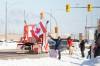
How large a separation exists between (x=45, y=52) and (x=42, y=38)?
127cm

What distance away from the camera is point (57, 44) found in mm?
24031

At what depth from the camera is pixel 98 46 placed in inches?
691

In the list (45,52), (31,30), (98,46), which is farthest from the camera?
(31,30)

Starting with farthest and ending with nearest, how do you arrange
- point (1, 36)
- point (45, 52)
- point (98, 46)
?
1. point (1, 36)
2. point (45, 52)
3. point (98, 46)

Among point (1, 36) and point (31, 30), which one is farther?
point (1, 36)

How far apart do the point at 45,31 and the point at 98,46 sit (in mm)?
15363

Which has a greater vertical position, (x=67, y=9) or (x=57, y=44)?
(x=67, y=9)

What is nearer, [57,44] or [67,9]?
[57,44]

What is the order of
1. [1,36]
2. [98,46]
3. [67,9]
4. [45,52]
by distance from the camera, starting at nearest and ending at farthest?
[98,46] < [45,52] < [67,9] < [1,36]

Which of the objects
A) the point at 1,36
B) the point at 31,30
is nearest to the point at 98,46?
the point at 31,30

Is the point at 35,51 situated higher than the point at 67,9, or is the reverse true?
the point at 67,9

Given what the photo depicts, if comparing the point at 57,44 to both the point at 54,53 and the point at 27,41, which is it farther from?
the point at 27,41

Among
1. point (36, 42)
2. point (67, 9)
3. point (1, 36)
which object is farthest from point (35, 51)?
point (1, 36)

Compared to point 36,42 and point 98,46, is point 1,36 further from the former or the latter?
point 98,46
